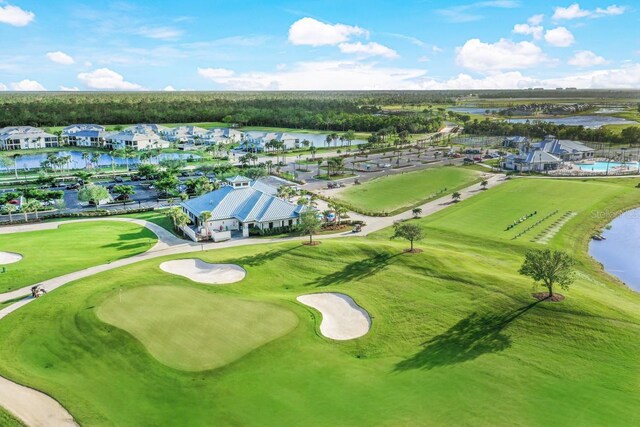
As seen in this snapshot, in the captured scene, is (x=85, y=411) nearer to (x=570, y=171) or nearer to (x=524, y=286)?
(x=524, y=286)

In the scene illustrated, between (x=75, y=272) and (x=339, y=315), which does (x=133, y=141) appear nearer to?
(x=75, y=272)

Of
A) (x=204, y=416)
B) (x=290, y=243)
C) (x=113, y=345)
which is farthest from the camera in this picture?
(x=290, y=243)

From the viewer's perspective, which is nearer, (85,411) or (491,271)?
(85,411)

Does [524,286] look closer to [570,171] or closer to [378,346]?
[378,346]

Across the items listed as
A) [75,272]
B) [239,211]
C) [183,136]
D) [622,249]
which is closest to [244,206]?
[239,211]

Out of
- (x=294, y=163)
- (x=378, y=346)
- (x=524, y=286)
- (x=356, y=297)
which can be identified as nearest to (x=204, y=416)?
(x=378, y=346)

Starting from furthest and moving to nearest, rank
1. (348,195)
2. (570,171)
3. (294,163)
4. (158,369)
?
1. (294,163)
2. (570,171)
3. (348,195)
4. (158,369)

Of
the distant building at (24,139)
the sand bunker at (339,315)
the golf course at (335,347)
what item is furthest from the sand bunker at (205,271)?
the distant building at (24,139)

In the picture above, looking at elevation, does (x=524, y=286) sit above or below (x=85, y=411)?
above
